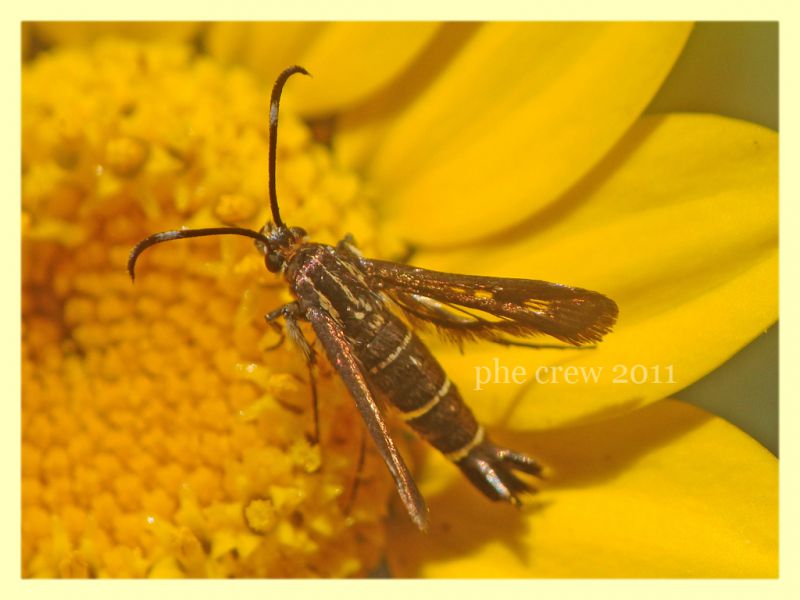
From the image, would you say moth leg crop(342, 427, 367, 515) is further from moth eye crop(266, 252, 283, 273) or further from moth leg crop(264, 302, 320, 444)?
moth eye crop(266, 252, 283, 273)

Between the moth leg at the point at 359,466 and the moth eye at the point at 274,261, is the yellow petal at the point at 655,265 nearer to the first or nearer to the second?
the moth leg at the point at 359,466

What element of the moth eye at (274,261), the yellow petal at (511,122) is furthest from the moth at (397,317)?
the yellow petal at (511,122)

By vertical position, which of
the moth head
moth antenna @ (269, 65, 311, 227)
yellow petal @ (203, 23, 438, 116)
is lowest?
the moth head

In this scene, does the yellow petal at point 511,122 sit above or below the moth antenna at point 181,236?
above

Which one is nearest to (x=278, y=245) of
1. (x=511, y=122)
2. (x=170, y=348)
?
(x=170, y=348)

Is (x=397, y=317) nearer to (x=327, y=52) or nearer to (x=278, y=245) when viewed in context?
(x=278, y=245)

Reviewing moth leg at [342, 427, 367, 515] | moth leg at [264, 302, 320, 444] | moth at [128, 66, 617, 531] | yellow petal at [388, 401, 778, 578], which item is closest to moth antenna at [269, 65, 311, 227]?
moth at [128, 66, 617, 531]
